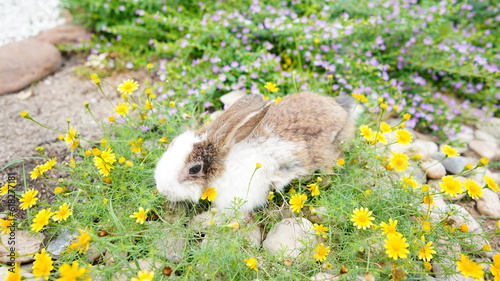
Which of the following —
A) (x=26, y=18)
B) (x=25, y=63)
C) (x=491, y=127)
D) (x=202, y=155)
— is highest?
(x=26, y=18)

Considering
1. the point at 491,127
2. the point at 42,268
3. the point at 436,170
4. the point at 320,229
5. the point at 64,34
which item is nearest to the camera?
the point at 42,268

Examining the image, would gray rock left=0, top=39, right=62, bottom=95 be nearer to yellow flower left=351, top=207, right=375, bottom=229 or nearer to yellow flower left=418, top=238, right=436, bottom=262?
yellow flower left=351, top=207, right=375, bottom=229

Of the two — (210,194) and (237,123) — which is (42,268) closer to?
(210,194)

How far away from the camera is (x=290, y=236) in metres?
2.78

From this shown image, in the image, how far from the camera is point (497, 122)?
4.55 meters

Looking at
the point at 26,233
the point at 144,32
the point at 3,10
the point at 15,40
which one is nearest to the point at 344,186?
the point at 26,233

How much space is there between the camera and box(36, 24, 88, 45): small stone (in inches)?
206

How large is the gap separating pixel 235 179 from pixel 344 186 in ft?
3.30

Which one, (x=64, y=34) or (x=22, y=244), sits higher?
(x=64, y=34)

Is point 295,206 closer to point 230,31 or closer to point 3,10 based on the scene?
point 230,31

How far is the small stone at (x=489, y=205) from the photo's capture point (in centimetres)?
340

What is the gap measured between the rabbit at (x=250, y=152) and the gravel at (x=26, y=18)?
4102 millimetres

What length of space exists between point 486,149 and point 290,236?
3.06m

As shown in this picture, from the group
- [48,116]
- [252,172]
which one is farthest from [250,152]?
[48,116]
